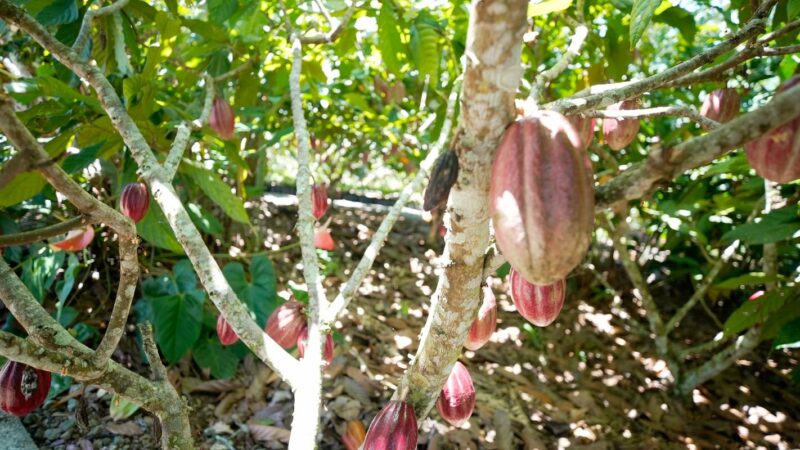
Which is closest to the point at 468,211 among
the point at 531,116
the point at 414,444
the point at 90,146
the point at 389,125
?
the point at 531,116

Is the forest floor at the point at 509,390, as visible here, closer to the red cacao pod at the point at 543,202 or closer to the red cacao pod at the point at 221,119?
the red cacao pod at the point at 221,119

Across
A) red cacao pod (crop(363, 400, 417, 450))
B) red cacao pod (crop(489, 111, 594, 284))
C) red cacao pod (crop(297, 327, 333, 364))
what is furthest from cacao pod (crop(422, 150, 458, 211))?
red cacao pod (crop(297, 327, 333, 364))

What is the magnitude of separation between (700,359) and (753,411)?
383mm

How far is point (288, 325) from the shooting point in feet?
3.99

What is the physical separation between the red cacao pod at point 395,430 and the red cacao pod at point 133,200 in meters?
0.87

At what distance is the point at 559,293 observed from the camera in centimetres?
82

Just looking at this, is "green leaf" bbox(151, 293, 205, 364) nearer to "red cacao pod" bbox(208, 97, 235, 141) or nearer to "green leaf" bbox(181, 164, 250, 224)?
"green leaf" bbox(181, 164, 250, 224)

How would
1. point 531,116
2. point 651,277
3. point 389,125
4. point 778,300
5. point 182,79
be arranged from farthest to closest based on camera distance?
point 651,277 → point 389,125 → point 182,79 → point 778,300 → point 531,116

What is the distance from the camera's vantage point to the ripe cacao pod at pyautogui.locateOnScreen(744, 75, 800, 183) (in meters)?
0.59

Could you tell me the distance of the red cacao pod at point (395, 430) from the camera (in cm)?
83

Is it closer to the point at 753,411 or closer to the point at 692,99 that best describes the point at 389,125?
the point at 692,99

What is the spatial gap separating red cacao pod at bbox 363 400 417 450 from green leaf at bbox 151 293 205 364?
3.32 ft

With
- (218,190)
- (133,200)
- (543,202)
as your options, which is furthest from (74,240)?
(543,202)

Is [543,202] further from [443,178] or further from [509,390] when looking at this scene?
[509,390]
